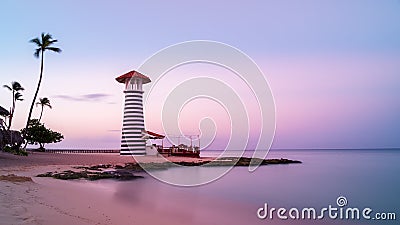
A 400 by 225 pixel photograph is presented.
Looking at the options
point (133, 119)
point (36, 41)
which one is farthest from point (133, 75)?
point (36, 41)

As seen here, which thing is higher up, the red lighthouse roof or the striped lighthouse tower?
the red lighthouse roof

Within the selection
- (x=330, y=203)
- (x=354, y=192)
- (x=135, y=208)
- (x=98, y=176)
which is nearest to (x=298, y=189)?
(x=354, y=192)

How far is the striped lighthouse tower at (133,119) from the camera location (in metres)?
31.0

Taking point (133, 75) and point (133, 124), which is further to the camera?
point (133, 75)

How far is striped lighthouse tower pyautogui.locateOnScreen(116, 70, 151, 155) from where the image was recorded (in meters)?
31.0

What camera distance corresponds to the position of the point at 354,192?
1731cm

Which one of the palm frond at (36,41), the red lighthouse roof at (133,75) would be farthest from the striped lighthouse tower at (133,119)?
the palm frond at (36,41)

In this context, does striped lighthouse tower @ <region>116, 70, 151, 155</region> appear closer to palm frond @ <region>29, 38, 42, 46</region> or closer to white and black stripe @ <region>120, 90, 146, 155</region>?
white and black stripe @ <region>120, 90, 146, 155</region>

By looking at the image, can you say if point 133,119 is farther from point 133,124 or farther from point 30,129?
point 30,129

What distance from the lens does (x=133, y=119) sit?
31031 millimetres

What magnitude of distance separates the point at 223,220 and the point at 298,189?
9.93m

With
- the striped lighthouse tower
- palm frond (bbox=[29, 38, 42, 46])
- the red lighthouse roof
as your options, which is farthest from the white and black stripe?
palm frond (bbox=[29, 38, 42, 46])

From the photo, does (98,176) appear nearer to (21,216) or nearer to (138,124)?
(21,216)

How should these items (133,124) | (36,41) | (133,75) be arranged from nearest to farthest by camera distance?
(36,41) → (133,124) → (133,75)
